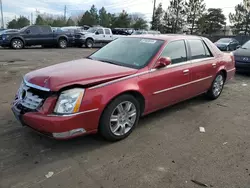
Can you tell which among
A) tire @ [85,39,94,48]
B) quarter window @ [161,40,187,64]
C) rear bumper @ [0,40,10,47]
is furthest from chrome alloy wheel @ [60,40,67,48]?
quarter window @ [161,40,187,64]

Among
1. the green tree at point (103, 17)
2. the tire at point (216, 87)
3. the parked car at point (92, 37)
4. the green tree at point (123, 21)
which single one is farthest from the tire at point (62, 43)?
the green tree at point (103, 17)

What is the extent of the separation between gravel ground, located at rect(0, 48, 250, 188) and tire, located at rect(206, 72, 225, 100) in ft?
3.56

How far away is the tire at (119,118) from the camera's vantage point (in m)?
3.32

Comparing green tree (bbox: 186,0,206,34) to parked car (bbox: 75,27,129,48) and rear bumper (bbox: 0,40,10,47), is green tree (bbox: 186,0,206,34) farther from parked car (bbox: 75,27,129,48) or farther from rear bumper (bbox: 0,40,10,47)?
rear bumper (bbox: 0,40,10,47)

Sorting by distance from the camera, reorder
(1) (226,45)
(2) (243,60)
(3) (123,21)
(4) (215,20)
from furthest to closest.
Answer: (3) (123,21) < (4) (215,20) < (1) (226,45) < (2) (243,60)

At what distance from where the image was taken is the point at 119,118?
3518 millimetres

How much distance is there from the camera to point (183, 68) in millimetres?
4465

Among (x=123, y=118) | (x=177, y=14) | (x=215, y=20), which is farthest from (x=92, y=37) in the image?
(x=215, y=20)

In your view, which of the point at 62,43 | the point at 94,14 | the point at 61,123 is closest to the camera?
the point at 61,123

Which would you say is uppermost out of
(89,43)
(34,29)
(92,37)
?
(34,29)

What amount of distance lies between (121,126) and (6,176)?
1616 mm

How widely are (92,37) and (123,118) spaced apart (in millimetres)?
17588

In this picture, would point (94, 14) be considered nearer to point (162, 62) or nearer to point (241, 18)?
point (241, 18)

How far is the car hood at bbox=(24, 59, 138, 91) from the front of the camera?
10.1 ft
